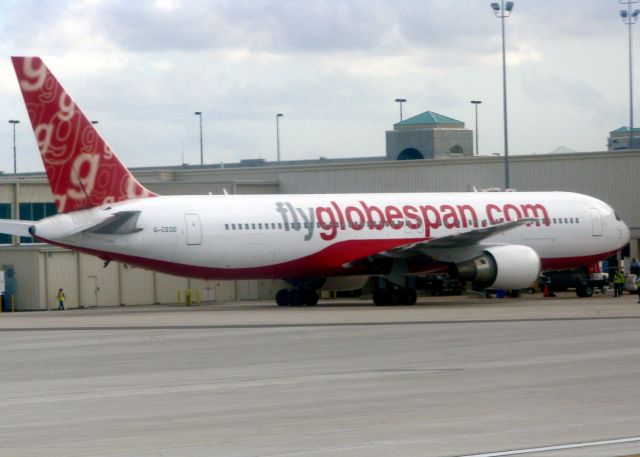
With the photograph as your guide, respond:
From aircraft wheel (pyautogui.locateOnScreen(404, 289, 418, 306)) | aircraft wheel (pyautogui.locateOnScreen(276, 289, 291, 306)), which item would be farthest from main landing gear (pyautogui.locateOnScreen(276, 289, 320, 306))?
aircraft wheel (pyautogui.locateOnScreen(404, 289, 418, 306))

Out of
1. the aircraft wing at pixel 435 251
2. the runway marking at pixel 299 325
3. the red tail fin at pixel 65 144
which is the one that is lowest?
the runway marking at pixel 299 325

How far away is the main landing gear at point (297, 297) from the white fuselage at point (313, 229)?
180cm

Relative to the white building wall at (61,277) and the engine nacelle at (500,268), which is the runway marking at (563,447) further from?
the white building wall at (61,277)

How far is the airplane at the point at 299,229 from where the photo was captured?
4194 centimetres

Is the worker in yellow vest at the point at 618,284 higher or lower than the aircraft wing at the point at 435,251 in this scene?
lower

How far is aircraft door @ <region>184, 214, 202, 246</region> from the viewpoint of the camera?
43594 millimetres

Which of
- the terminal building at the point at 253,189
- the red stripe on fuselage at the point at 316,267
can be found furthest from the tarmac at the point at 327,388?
the terminal building at the point at 253,189

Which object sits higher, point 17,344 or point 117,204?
point 117,204

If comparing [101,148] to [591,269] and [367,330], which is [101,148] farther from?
[591,269]

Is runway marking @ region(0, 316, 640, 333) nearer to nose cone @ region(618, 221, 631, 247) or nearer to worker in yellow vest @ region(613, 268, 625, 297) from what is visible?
nose cone @ region(618, 221, 631, 247)

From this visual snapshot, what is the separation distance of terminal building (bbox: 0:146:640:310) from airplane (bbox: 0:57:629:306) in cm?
542

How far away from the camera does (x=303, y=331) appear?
32688 mm

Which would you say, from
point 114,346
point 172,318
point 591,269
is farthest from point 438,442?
point 591,269

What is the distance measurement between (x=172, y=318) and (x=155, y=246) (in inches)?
136
